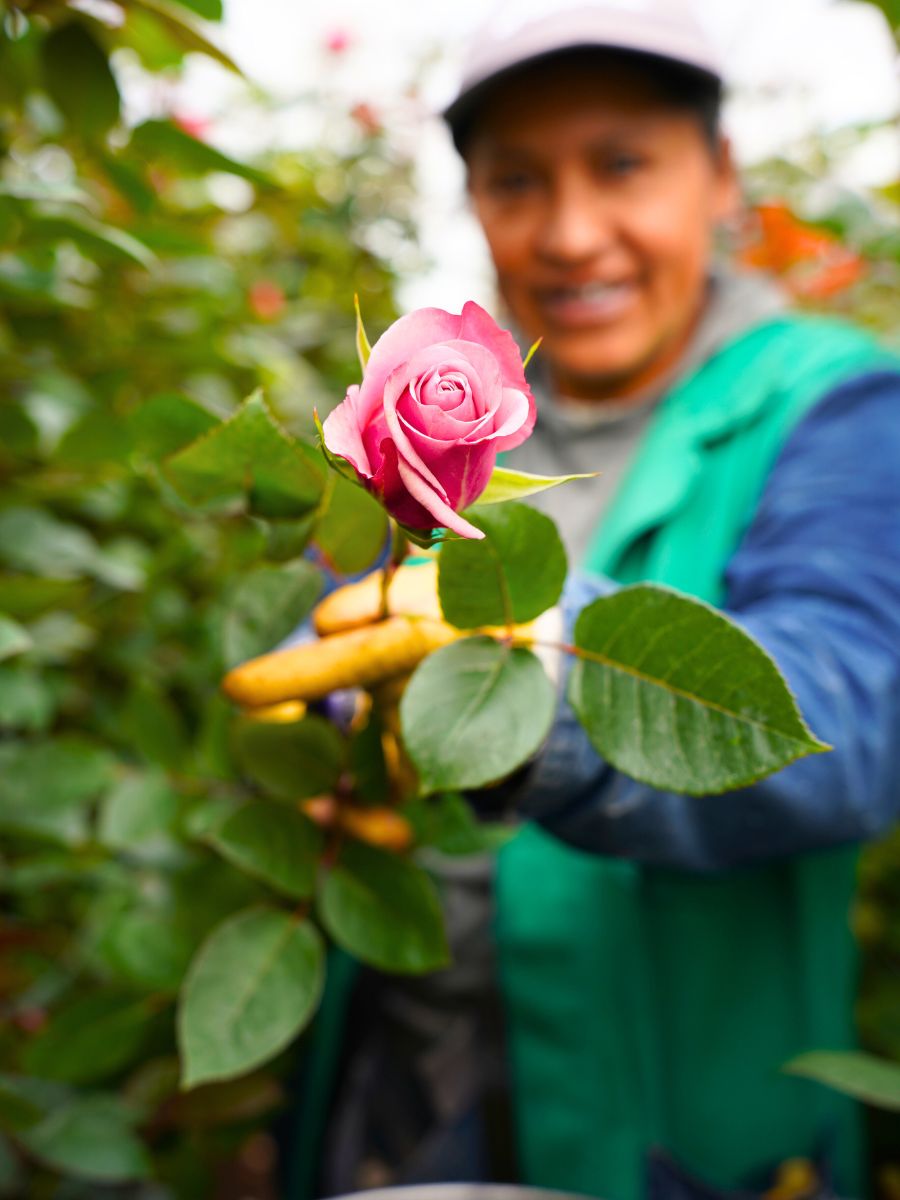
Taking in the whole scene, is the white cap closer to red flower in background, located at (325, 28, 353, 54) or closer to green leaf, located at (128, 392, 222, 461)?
green leaf, located at (128, 392, 222, 461)

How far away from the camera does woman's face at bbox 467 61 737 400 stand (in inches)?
40.2

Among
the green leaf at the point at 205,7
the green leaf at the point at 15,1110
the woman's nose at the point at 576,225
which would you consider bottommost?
the green leaf at the point at 15,1110

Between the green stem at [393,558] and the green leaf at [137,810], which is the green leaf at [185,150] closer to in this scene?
the green stem at [393,558]

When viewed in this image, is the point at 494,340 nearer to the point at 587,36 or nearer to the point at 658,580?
the point at 658,580

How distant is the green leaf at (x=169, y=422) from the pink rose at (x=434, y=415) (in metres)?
0.20

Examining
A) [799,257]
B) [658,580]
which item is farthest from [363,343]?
[799,257]

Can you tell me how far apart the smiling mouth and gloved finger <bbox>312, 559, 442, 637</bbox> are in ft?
2.19

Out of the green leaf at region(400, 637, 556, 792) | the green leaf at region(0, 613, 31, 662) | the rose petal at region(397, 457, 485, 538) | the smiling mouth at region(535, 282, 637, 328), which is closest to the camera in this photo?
the rose petal at region(397, 457, 485, 538)

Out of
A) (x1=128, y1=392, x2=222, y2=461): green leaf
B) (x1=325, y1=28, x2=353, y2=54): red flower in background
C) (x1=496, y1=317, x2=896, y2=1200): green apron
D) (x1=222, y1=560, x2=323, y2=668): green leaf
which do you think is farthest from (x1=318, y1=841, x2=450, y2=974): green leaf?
(x1=325, y1=28, x2=353, y2=54): red flower in background

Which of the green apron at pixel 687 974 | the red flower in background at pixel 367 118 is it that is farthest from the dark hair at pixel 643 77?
the red flower in background at pixel 367 118

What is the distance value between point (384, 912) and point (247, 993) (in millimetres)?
97

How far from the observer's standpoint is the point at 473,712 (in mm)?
426

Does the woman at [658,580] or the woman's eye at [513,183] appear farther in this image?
the woman's eye at [513,183]

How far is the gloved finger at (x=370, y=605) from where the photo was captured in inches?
20.1
